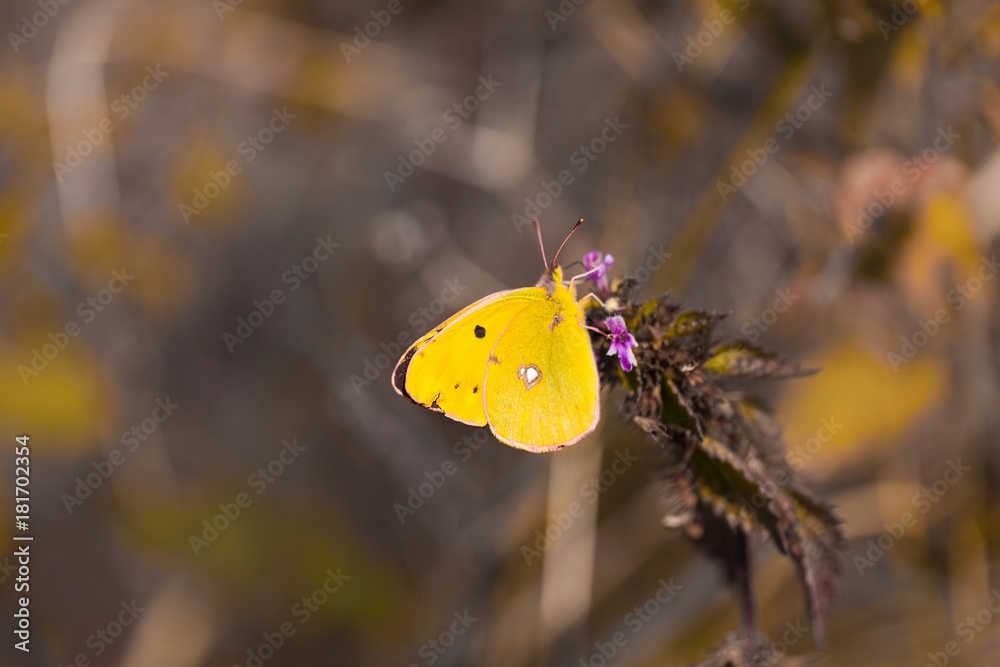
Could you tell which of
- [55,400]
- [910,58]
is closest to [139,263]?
[55,400]

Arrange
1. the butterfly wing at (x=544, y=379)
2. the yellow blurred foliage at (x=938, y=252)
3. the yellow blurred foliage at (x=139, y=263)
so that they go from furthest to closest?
1. the yellow blurred foliage at (x=139, y=263)
2. the yellow blurred foliage at (x=938, y=252)
3. the butterfly wing at (x=544, y=379)

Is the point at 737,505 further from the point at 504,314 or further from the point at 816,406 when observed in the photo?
the point at 816,406

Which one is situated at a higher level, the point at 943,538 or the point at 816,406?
the point at 816,406

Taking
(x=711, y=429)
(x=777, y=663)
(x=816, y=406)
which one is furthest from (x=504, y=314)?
(x=816, y=406)

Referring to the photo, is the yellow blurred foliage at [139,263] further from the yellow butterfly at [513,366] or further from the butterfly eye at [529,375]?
the butterfly eye at [529,375]

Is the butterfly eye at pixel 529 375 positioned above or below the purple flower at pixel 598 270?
below

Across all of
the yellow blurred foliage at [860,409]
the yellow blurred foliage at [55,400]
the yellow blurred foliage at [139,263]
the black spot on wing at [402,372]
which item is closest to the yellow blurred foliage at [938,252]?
the yellow blurred foliage at [860,409]
